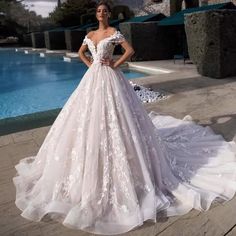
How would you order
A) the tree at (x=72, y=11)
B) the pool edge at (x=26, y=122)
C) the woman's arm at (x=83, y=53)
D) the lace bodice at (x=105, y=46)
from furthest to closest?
the tree at (x=72, y=11)
the pool edge at (x=26, y=122)
the woman's arm at (x=83, y=53)
the lace bodice at (x=105, y=46)

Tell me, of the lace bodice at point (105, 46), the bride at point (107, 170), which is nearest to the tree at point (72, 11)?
the lace bodice at point (105, 46)

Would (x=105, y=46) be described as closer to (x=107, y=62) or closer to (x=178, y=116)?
(x=107, y=62)

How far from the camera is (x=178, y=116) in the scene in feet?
20.8

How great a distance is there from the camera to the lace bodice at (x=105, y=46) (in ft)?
11.4

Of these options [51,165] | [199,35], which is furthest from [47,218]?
[199,35]

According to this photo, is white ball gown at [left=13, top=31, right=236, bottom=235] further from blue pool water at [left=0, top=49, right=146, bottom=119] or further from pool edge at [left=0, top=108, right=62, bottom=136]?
blue pool water at [left=0, top=49, right=146, bottom=119]

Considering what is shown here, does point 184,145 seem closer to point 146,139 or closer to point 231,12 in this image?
point 146,139

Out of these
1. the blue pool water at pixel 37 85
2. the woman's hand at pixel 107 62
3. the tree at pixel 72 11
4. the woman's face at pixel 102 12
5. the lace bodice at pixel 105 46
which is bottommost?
the blue pool water at pixel 37 85

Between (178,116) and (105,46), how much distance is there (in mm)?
3250

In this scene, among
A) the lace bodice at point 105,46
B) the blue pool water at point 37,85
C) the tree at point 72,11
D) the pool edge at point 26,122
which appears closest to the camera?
the lace bodice at point 105,46

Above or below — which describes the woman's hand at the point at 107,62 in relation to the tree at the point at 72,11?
below

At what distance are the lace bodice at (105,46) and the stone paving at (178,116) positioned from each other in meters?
1.78

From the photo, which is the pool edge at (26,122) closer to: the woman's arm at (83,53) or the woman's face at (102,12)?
the woman's arm at (83,53)

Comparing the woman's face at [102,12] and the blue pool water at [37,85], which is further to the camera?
the blue pool water at [37,85]
